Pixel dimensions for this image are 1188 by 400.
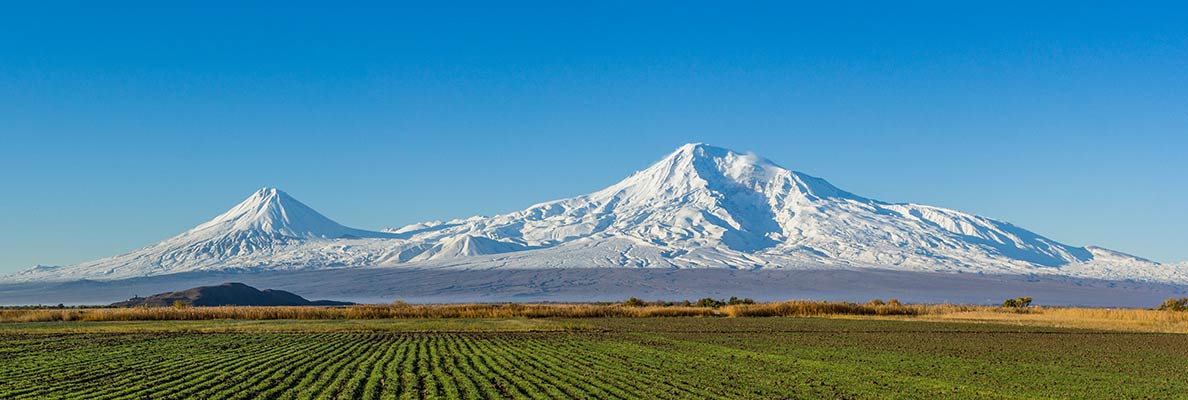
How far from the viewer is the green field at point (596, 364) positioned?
21.6 m

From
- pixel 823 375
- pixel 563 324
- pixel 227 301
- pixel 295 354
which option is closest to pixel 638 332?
pixel 563 324

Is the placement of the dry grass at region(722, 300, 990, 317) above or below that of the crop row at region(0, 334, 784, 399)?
above

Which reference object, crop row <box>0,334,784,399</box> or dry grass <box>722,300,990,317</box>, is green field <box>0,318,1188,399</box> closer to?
crop row <box>0,334,784,399</box>

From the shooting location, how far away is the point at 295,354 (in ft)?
102

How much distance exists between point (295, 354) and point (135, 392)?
386 inches

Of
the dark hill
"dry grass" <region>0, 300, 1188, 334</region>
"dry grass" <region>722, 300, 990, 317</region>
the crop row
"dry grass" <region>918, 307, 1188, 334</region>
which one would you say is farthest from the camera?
the dark hill

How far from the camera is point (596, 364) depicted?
27.3 meters

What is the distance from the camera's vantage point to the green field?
21.6 m

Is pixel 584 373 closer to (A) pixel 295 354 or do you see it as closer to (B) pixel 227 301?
(A) pixel 295 354

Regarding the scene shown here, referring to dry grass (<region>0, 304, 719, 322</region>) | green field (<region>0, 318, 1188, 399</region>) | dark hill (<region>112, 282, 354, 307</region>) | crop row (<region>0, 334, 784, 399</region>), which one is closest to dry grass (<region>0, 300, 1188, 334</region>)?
dry grass (<region>0, 304, 719, 322</region>)

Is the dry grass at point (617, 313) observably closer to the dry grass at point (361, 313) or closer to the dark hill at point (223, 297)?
the dry grass at point (361, 313)

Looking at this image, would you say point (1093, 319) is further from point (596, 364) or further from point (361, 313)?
point (361, 313)

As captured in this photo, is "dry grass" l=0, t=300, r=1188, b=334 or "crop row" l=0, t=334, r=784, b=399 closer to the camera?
"crop row" l=0, t=334, r=784, b=399

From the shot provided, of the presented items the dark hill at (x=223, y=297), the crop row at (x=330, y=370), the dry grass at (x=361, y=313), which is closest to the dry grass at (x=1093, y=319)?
the dry grass at (x=361, y=313)
